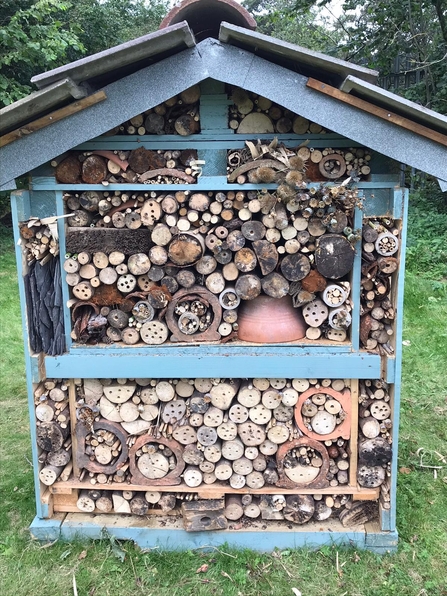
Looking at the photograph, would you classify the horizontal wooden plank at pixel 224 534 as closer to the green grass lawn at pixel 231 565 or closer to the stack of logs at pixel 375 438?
the green grass lawn at pixel 231 565

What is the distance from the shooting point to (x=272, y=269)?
3172 mm

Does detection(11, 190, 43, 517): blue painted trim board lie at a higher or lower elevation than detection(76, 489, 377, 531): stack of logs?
higher

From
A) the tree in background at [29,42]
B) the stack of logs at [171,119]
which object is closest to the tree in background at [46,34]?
the tree in background at [29,42]

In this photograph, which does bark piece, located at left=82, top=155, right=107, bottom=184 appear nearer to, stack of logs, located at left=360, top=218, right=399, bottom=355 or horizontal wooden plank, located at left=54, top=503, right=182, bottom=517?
stack of logs, located at left=360, top=218, right=399, bottom=355

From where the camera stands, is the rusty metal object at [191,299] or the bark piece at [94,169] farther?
the rusty metal object at [191,299]

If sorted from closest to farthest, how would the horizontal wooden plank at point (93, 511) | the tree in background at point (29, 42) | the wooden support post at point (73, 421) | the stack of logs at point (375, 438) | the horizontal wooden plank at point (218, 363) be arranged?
the horizontal wooden plank at point (218, 363) → the stack of logs at point (375, 438) → the wooden support post at point (73, 421) → the horizontal wooden plank at point (93, 511) → the tree in background at point (29, 42)

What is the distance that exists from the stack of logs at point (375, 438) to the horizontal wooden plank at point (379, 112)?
158 cm

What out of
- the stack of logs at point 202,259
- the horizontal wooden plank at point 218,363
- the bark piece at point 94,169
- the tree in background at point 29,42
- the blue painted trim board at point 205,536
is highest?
the tree in background at point 29,42

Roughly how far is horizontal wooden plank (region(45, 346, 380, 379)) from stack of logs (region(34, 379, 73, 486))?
204 mm

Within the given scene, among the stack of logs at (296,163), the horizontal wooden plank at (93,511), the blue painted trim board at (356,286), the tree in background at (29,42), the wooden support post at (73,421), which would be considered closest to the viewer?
the stack of logs at (296,163)

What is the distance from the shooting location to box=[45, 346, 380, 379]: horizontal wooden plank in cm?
326

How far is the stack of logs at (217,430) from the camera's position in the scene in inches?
134

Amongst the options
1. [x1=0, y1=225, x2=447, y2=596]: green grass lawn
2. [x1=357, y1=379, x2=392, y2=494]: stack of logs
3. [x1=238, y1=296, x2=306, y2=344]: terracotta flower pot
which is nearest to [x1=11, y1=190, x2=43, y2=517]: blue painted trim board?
[x1=0, y1=225, x2=447, y2=596]: green grass lawn

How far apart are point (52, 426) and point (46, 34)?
938 centimetres
